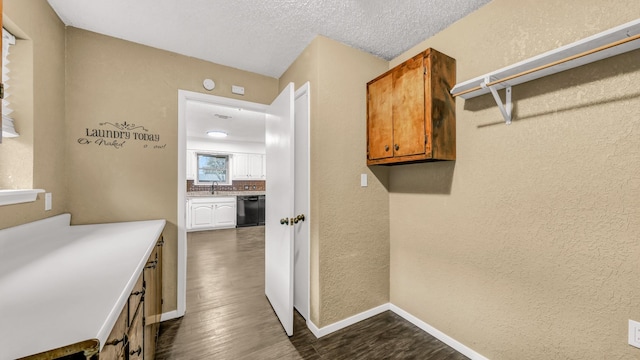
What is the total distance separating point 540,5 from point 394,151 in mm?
1152

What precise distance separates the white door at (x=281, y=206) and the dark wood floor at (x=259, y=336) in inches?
6.5

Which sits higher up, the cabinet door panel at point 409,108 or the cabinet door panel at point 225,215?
the cabinet door panel at point 409,108

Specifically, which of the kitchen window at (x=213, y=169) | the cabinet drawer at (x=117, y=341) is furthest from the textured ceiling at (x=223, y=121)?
the cabinet drawer at (x=117, y=341)

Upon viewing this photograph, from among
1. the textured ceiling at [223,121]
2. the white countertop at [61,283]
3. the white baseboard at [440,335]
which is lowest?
the white baseboard at [440,335]

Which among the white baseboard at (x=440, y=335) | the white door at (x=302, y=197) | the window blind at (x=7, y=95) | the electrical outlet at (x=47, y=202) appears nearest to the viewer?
the window blind at (x=7, y=95)

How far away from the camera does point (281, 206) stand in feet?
6.82

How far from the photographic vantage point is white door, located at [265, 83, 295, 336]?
1885 millimetres

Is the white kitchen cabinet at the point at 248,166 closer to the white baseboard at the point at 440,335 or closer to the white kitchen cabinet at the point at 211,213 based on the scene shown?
the white kitchen cabinet at the point at 211,213

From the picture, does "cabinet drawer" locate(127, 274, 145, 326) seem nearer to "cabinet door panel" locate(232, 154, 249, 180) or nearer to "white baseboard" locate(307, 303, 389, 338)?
"white baseboard" locate(307, 303, 389, 338)

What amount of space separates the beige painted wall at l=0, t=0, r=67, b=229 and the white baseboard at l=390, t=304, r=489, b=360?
2746 mm

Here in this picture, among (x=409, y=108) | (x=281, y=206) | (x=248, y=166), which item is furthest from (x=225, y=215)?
(x=409, y=108)

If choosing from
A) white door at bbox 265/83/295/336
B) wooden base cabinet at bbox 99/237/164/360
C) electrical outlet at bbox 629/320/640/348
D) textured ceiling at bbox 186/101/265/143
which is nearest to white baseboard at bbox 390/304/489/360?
electrical outlet at bbox 629/320/640/348

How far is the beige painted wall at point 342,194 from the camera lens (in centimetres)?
195

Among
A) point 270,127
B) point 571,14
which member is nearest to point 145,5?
point 270,127
